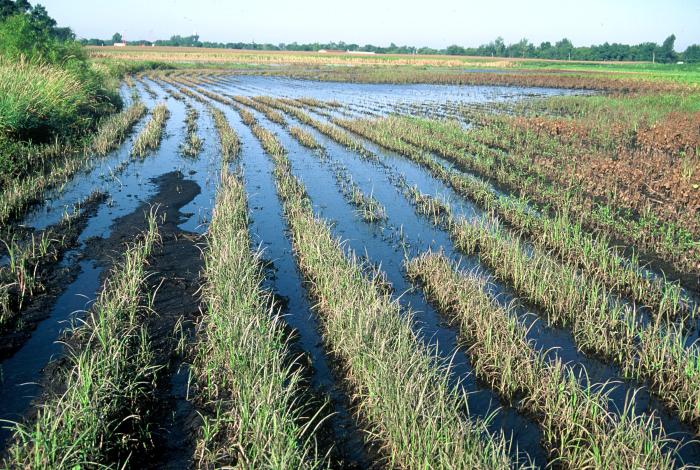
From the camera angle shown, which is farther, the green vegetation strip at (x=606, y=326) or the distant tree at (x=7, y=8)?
the distant tree at (x=7, y=8)

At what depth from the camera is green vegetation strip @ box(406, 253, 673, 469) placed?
423 cm

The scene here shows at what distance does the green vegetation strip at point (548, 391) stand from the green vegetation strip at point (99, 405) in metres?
3.75

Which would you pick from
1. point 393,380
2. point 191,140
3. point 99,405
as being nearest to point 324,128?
point 191,140

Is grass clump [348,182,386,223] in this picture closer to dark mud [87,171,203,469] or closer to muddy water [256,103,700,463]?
muddy water [256,103,700,463]

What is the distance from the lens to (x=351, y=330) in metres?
5.87

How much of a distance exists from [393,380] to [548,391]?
1.59 m

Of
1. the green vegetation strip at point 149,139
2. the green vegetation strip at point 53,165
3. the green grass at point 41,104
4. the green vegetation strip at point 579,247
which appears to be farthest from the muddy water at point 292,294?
the green grass at point 41,104

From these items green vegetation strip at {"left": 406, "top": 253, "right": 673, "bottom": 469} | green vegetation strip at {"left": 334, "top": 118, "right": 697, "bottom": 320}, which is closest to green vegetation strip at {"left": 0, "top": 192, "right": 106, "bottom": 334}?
green vegetation strip at {"left": 406, "top": 253, "right": 673, "bottom": 469}

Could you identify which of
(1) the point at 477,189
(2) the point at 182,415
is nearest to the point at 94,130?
A: (1) the point at 477,189

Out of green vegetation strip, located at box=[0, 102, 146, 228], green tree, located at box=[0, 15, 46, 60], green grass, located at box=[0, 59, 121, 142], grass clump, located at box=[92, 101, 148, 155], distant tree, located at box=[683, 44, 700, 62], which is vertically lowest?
green vegetation strip, located at box=[0, 102, 146, 228]

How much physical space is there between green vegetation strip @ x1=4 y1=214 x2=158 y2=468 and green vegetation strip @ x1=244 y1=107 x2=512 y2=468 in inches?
84.3

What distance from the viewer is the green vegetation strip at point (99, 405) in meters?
3.91

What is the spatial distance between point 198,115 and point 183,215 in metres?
15.9

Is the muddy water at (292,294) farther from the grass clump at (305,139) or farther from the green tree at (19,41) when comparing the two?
the green tree at (19,41)
